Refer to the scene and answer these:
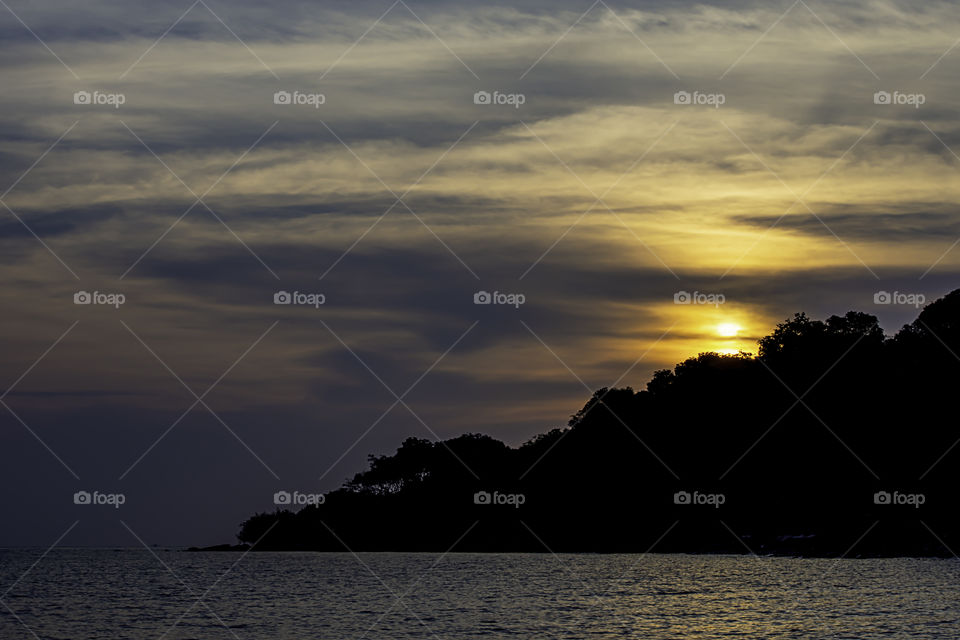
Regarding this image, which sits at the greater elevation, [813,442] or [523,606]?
[813,442]

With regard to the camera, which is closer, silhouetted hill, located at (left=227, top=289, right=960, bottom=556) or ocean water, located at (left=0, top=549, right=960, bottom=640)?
ocean water, located at (left=0, top=549, right=960, bottom=640)

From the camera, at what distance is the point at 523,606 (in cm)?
7506

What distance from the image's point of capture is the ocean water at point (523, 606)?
59469mm

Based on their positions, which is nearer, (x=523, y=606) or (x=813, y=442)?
(x=523, y=606)

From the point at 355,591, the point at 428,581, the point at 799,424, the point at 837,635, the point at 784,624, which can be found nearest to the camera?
the point at 837,635

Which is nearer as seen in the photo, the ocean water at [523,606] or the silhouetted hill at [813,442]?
the ocean water at [523,606]

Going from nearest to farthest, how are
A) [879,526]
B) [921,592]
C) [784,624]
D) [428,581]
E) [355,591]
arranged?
[784,624] < [921,592] < [355,591] < [428,581] < [879,526]

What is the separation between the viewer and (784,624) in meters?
60.6

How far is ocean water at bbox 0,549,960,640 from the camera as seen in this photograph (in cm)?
5947

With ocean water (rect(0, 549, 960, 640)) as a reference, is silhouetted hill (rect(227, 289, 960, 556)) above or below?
above

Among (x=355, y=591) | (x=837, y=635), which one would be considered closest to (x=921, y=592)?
(x=837, y=635)

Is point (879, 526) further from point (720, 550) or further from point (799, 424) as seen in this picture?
point (720, 550)

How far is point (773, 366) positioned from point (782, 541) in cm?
2683

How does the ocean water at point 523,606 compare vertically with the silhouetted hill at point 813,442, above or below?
below
